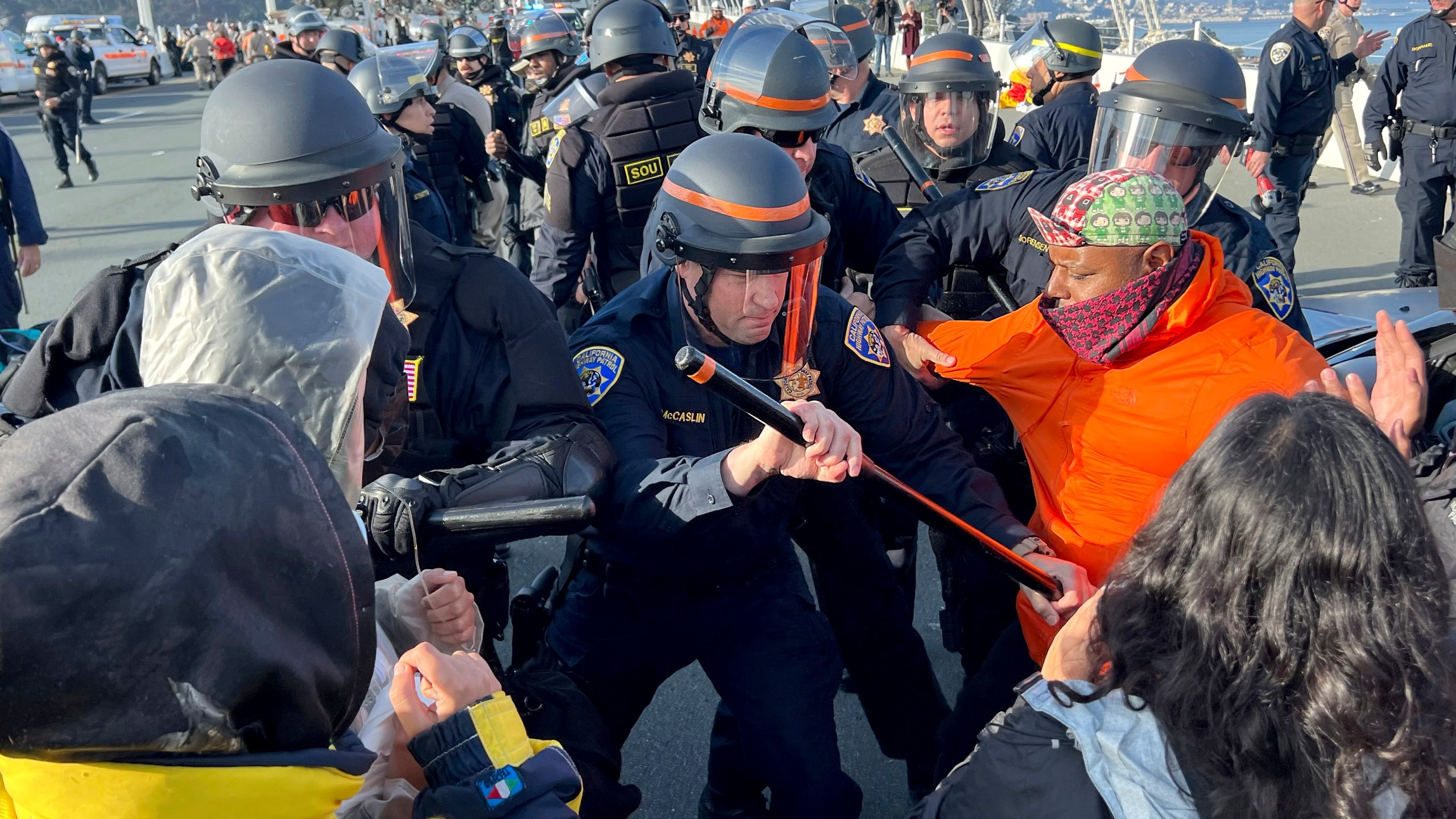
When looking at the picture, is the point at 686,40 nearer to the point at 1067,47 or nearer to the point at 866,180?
the point at 1067,47

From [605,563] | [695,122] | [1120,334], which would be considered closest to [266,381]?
[605,563]

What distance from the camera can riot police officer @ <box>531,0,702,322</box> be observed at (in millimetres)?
4227

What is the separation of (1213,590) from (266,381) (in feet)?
4.02

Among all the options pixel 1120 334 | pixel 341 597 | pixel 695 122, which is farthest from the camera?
pixel 695 122

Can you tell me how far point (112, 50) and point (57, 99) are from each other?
55.7 feet

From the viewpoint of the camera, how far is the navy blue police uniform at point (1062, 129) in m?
5.35

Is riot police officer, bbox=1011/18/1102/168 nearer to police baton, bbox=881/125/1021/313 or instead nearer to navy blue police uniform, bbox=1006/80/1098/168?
navy blue police uniform, bbox=1006/80/1098/168

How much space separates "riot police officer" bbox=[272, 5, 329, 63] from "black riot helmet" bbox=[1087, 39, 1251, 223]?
7319 millimetres

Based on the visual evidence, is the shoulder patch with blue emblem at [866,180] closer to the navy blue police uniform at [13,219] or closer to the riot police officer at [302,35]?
the navy blue police uniform at [13,219]

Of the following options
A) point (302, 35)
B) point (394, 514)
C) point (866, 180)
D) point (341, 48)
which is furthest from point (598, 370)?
point (302, 35)

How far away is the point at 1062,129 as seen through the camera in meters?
5.43

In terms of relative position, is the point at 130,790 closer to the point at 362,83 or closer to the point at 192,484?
the point at 192,484

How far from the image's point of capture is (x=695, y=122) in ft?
14.8

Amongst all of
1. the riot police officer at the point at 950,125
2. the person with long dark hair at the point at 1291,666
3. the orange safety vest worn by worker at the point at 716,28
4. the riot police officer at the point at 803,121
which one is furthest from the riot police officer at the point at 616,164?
the orange safety vest worn by worker at the point at 716,28
